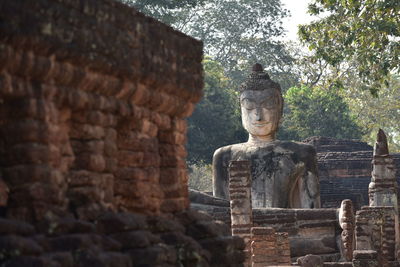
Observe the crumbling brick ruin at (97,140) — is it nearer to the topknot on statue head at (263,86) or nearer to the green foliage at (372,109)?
the topknot on statue head at (263,86)

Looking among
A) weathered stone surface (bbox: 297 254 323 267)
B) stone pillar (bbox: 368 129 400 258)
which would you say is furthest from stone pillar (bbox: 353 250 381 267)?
stone pillar (bbox: 368 129 400 258)

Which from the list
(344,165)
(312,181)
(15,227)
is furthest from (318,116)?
(15,227)

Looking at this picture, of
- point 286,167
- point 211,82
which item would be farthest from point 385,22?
point 211,82

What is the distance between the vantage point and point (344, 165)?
32062mm

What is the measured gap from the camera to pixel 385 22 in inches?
740

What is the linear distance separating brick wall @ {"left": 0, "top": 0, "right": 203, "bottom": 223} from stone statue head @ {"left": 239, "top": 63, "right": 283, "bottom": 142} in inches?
601

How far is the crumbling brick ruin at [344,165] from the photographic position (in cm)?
3093

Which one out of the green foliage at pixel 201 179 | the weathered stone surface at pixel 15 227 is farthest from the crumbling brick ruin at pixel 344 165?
the weathered stone surface at pixel 15 227

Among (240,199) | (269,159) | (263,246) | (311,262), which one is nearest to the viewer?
(263,246)

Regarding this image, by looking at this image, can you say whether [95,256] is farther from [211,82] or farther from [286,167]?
[211,82]

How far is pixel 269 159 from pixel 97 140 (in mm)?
16468

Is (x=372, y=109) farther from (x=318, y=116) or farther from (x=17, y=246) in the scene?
(x=17, y=246)

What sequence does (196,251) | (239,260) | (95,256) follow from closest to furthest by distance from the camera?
(95,256), (196,251), (239,260)

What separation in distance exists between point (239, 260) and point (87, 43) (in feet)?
7.20
